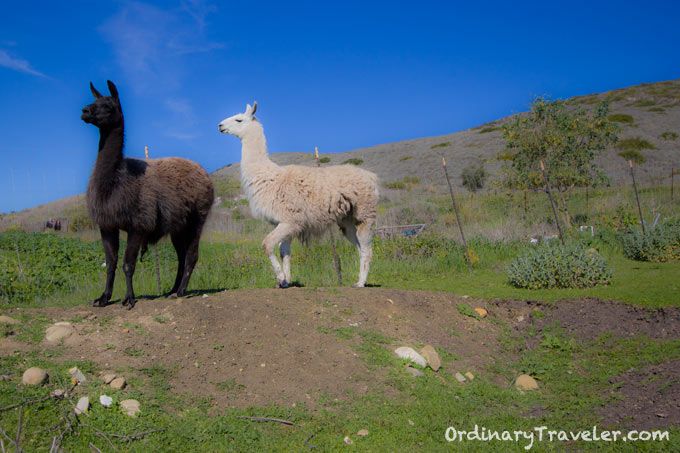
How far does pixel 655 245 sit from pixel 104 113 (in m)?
12.9

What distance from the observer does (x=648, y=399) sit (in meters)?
4.71

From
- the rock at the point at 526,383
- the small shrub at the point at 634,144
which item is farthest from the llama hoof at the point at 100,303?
the small shrub at the point at 634,144

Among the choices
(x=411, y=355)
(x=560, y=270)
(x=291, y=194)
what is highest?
(x=291, y=194)

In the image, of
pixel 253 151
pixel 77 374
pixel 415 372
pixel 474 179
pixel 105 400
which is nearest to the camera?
pixel 105 400

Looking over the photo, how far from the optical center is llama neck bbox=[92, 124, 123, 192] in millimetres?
5691

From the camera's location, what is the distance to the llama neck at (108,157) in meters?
5.69

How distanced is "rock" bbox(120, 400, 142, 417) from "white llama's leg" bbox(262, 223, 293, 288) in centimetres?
406

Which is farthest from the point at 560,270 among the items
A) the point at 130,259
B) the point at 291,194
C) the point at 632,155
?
the point at 632,155

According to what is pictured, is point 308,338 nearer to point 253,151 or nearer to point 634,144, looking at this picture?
point 253,151

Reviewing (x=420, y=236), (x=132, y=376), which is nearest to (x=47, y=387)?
(x=132, y=376)

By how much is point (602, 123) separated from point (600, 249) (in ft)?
28.5

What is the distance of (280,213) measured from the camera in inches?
313

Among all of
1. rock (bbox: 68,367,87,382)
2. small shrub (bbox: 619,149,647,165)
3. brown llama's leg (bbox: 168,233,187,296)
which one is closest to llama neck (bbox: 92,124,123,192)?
brown llama's leg (bbox: 168,233,187,296)

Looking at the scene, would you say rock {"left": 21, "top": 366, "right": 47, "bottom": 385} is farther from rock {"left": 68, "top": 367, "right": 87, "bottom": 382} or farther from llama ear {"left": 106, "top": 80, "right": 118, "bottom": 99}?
llama ear {"left": 106, "top": 80, "right": 118, "bottom": 99}
